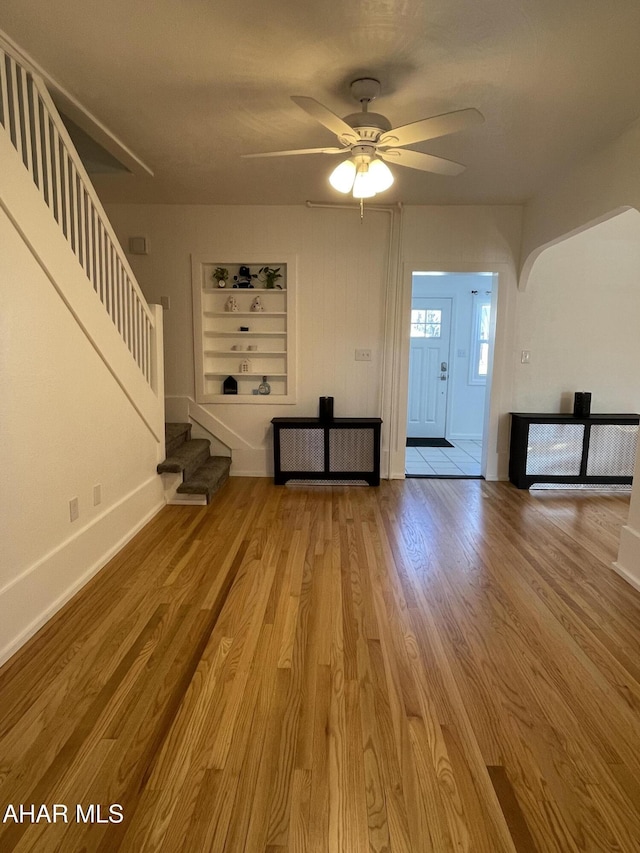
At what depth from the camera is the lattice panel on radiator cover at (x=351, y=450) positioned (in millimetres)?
4375

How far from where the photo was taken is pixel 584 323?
4.48m

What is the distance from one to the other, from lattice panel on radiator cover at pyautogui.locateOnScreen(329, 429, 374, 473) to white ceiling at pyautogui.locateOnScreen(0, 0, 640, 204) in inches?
90.8

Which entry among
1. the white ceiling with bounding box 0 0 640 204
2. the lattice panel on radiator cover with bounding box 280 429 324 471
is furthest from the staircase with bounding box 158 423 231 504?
the white ceiling with bounding box 0 0 640 204

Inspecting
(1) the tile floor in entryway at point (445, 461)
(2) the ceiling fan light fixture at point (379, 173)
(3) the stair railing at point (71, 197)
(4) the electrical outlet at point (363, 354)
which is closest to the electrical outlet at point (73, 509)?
(3) the stair railing at point (71, 197)

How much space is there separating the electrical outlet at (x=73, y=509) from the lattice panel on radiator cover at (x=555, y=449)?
3786 mm

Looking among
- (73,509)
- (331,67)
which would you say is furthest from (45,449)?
→ (331,67)

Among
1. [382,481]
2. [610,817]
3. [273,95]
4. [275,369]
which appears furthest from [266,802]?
[275,369]

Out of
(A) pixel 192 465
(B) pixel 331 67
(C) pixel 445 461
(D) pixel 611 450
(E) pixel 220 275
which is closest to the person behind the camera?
(B) pixel 331 67

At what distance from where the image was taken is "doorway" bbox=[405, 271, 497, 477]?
6434 millimetres

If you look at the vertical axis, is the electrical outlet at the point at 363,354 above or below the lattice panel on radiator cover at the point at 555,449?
above

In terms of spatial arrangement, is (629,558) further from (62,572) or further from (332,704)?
(62,572)

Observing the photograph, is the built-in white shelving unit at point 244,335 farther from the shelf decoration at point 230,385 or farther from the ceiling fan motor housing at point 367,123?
the ceiling fan motor housing at point 367,123

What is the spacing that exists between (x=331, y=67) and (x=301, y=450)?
9.81 ft

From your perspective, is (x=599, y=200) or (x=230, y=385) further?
(x=230, y=385)
